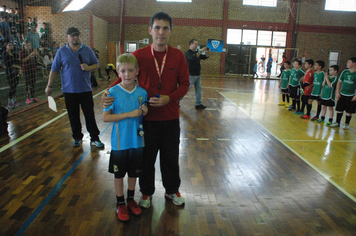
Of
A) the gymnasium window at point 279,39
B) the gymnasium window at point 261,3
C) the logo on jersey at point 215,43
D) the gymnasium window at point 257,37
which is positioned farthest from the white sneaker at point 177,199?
the gymnasium window at point 279,39

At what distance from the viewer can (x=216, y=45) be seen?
17766mm

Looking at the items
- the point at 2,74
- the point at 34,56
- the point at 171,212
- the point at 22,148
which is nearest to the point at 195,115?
the point at 22,148

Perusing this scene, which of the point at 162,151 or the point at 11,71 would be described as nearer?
the point at 162,151

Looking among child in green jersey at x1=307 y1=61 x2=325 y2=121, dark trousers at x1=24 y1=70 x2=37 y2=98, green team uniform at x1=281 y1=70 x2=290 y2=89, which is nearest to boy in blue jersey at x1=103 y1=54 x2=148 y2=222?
child in green jersey at x1=307 y1=61 x2=325 y2=121

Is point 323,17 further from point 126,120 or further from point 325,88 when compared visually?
point 126,120

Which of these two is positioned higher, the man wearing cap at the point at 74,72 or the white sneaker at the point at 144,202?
the man wearing cap at the point at 74,72

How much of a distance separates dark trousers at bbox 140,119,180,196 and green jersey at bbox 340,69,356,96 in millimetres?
4769

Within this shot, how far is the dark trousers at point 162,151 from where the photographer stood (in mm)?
2328

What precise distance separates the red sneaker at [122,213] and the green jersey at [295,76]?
6.36m

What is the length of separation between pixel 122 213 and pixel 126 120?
84cm

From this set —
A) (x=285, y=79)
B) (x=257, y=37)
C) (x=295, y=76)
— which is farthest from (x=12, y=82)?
(x=257, y=37)

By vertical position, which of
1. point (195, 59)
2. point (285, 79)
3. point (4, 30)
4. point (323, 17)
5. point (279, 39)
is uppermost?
point (323, 17)

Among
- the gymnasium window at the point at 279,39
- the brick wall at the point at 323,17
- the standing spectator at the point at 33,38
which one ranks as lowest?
the standing spectator at the point at 33,38

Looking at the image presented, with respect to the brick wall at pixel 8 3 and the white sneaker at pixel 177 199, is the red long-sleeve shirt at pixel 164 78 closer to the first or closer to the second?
the white sneaker at pixel 177 199
